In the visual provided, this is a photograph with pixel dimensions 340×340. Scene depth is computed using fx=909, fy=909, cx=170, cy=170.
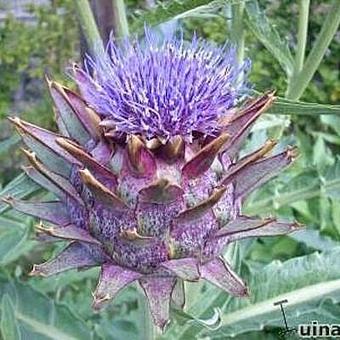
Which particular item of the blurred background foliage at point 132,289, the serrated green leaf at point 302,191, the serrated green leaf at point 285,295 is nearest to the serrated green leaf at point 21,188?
the blurred background foliage at point 132,289

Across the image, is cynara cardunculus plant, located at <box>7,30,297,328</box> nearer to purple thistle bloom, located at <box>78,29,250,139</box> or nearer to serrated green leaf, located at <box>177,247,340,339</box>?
purple thistle bloom, located at <box>78,29,250,139</box>

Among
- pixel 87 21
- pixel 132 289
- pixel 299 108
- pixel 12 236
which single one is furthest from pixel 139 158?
pixel 132 289

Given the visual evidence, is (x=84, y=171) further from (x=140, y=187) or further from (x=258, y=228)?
(x=258, y=228)

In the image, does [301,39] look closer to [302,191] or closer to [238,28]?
[238,28]

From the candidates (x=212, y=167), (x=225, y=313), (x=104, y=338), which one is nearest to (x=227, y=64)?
(x=212, y=167)

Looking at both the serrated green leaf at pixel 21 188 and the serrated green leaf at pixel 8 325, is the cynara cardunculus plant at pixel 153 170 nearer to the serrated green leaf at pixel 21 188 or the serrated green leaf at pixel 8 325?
the serrated green leaf at pixel 21 188

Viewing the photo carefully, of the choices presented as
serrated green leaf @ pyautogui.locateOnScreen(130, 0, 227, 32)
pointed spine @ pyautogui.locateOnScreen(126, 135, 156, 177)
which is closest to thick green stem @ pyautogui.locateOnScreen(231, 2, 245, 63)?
serrated green leaf @ pyautogui.locateOnScreen(130, 0, 227, 32)
